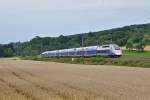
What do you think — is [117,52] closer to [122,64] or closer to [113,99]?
[122,64]

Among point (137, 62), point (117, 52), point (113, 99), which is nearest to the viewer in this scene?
point (113, 99)

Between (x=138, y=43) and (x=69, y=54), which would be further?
(x=138, y=43)

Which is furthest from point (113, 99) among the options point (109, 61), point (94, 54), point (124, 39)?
point (124, 39)

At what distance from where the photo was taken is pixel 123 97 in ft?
62.2

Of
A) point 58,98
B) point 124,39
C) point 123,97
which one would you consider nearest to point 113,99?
point 123,97

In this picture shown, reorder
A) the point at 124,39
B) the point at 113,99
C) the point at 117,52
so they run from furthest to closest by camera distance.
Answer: the point at 124,39, the point at 117,52, the point at 113,99

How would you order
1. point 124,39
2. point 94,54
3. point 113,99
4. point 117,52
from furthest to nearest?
point 124,39
point 94,54
point 117,52
point 113,99

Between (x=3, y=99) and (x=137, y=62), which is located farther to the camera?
(x=137, y=62)

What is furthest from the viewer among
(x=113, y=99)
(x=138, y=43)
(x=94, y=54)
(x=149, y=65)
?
(x=138, y=43)

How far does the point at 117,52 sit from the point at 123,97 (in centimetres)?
7269

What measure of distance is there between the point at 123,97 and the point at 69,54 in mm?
97541

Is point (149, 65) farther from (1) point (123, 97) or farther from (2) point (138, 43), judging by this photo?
(2) point (138, 43)

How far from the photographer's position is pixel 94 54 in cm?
9781

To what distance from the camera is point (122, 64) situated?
65.1 meters
